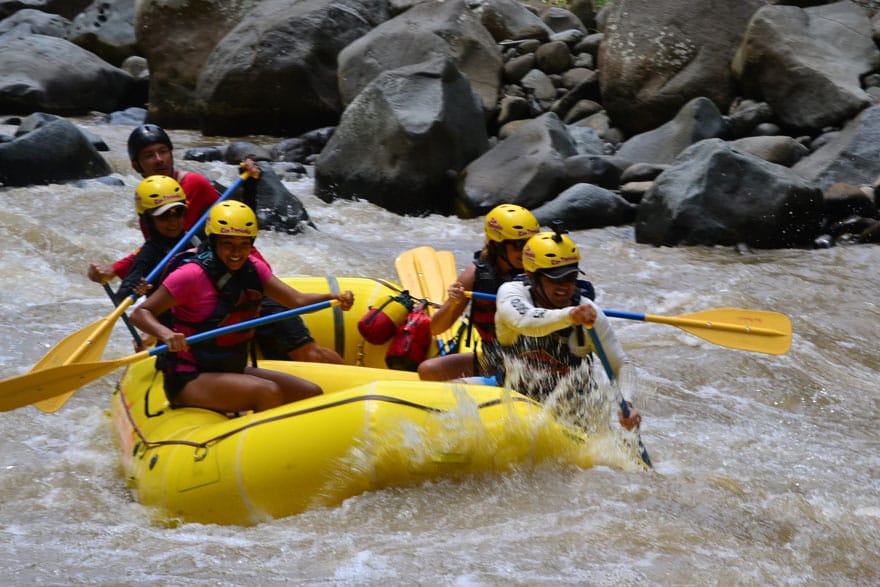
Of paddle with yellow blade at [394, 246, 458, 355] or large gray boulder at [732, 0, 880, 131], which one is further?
large gray boulder at [732, 0, 880, 131]

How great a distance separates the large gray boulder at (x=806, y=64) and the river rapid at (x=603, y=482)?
2567mm

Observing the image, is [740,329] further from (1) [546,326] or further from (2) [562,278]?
(1) [546,326]

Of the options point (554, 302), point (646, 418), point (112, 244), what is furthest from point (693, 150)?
point (554, 302)

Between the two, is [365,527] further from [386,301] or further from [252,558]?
[386,301]

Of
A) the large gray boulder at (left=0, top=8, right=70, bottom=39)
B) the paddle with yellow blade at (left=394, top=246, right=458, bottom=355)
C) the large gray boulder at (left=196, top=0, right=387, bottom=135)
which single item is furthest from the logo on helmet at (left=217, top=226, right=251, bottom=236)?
the large gray boulder at (left=0, top=8, right=70, bottom=39)

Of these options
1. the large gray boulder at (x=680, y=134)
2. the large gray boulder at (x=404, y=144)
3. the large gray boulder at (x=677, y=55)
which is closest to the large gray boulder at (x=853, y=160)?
the large gray boulder at (x=680, y=134)

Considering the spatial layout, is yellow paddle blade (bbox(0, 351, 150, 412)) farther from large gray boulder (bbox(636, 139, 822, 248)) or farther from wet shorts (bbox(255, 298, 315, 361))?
large gray boulder (bbox(636, 139, 822, 248))

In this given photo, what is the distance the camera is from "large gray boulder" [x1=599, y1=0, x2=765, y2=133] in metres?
12.5

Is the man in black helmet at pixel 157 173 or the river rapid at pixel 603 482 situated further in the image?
the man in black helmet at pixel 157 173

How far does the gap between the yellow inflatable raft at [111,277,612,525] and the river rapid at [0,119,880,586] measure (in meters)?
0.08

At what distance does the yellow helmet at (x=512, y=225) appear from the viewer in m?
5.22

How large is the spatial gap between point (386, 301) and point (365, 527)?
1.92m

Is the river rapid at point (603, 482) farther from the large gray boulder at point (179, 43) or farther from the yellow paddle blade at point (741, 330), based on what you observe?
the large gray boulder at point (179, 43)

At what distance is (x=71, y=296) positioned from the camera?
8.14 metres
